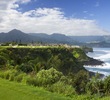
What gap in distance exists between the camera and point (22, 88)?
1227cm

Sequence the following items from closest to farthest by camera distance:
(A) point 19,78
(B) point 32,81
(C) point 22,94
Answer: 1. (C) point 22,94
2. (B) point 32,81
3. (A) point 19,78

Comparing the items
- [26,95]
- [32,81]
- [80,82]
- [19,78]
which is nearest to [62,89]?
[32,81]

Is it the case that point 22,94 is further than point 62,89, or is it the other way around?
point 62,89

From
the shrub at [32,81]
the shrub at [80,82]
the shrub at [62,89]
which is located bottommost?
the shrub at [80,82]

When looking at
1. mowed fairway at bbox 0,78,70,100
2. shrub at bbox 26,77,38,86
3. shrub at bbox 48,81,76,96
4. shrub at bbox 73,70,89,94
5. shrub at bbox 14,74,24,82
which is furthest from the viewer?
shrub at bbox 73,70,89,94

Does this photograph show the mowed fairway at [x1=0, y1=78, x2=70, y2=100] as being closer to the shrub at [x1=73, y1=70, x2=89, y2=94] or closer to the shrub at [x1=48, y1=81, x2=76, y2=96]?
the shrub at [x1=48, y1=81, x2=76, y2=96]

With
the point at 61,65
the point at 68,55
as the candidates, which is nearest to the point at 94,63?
the point at 68,55

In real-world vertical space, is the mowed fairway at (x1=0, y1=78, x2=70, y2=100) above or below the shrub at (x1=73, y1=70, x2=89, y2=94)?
above

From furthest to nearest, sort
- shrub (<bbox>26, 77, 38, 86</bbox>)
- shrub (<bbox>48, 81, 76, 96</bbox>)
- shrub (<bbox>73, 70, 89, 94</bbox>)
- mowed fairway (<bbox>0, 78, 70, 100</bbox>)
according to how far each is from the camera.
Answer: shrub (<bbox>73, 70, 89, 94</bbox>) < shrub (<bbox>26, 77, 38, 86</bbox>) < shrub (<bbox>48, 81, 76, 96</bbox>) < mowed fairway (<bbox>0, 78, 70, 100</bbox>)

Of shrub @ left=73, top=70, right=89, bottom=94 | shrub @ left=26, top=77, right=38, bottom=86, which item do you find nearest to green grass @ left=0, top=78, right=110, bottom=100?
shrub @ left=26, top=77, right=38, bottom=86

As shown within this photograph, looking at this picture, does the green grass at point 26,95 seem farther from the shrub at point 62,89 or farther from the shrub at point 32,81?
the shrub at point 32,81

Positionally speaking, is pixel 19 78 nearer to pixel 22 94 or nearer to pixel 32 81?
pixel 32 81

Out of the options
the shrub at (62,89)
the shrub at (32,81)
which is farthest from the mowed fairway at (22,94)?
the shrub at (32,81)

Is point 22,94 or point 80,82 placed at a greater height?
point 22,94
